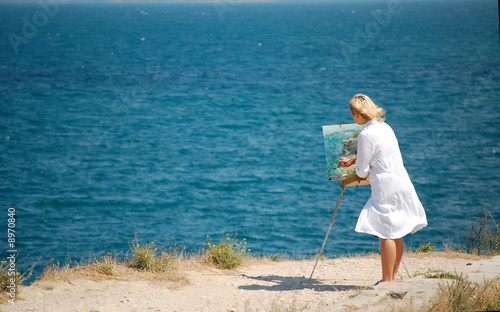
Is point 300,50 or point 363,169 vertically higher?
point 300,50

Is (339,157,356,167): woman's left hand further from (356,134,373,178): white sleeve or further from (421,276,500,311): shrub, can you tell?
(421,276,500,311): shrub

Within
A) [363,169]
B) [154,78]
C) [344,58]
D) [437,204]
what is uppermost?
[344,58]

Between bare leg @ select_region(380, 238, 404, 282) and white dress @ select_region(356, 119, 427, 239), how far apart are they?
0.09 m

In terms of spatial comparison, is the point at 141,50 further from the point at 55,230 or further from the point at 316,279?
the point at 316,279

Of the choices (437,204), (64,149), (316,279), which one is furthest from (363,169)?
(64,149)

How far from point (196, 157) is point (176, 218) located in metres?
8.77

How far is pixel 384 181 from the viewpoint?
499cm

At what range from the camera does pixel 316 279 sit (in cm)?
663

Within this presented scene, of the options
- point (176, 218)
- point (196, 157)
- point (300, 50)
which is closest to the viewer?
point (176, 218)

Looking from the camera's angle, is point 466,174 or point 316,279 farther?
point 466,174

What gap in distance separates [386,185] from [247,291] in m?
2.30

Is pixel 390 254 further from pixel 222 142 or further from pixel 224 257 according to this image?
pixel 222 142

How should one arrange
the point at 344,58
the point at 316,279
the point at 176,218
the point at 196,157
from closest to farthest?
the point at 316,279 < the point at 176,218 < the point at 196,157 < the point at 344,58

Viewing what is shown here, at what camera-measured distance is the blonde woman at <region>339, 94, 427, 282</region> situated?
16.1ft
